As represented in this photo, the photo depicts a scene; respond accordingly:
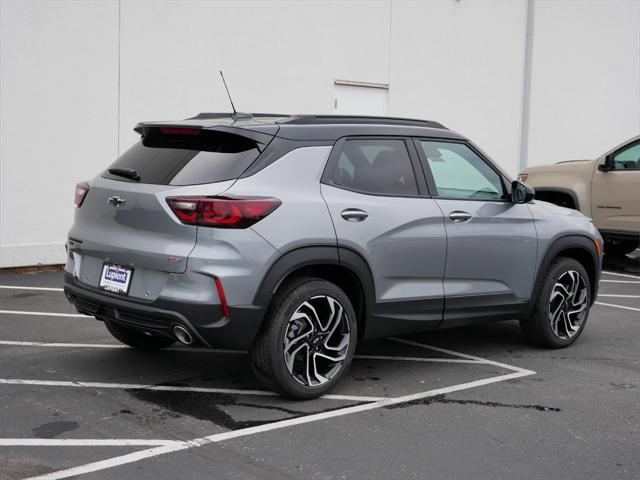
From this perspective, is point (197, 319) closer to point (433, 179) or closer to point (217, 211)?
point (217, 211)

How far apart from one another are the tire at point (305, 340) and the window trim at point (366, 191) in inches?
25.6

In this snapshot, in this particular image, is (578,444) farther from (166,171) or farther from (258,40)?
(258,40)

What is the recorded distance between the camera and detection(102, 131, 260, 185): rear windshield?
18.0 ft

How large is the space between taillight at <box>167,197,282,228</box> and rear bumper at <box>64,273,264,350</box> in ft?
1.53

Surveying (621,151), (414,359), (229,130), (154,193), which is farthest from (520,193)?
(621,151)

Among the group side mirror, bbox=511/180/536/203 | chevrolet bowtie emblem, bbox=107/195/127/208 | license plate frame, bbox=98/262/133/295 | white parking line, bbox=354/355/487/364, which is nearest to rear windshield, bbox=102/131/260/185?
chevrolet bowtie emblem, bbox=107/195/127/208

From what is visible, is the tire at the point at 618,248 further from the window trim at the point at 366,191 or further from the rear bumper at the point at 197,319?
the rear bumper at the point at 197,319

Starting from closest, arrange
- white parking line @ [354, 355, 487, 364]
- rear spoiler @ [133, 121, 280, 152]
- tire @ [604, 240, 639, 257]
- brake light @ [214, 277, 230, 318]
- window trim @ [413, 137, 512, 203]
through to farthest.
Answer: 1. brake light @ [214, 277, 230, 318]
2. rear spoiler @ [133, 121, 280, 152]
3. window trim @ [413, 137, 512, 203]
4. white parking line @ [354, 355, 487, 364]
5. tire @ [604, 240, 639, 257]

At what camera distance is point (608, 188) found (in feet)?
41.4

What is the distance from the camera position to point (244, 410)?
5.46 metres

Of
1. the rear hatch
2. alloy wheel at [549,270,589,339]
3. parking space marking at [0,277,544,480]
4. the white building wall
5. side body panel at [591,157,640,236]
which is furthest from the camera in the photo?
side body panel at [591,157,640,236]

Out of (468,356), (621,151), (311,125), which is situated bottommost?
(468,356)

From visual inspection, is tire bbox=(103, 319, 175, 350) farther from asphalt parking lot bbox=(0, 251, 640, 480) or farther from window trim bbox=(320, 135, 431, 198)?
window trim bbox=(320, 135, 431, 198)

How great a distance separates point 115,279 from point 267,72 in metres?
7.85
